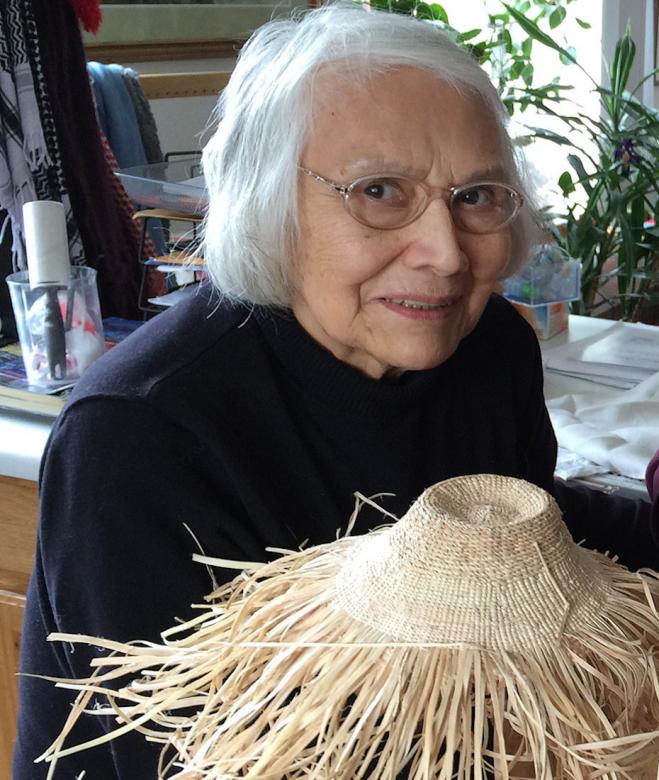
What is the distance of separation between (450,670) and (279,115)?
0.60 metres

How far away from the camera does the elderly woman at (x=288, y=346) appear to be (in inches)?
33.3

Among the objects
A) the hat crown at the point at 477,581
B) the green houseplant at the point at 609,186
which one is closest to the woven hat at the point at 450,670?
the hat crown at the point at 477,581

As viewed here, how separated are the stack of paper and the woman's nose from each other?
81 cm

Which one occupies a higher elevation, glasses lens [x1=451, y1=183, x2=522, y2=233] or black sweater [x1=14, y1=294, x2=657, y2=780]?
glasses lens [x1=451, y1=183, x2=522, y2=233]

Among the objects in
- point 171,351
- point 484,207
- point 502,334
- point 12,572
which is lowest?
point 12,572

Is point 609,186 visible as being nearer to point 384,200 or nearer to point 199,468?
point 384,200

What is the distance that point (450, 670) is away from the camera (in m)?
0.45

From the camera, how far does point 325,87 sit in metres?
0.91

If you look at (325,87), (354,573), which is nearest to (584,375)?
(325,87)

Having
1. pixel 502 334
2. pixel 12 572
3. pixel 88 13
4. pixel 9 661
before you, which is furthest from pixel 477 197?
pixel 88 13

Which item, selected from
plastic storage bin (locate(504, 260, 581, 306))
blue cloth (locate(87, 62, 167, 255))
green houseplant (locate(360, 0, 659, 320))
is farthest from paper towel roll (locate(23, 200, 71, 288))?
green houseplant (locate(360, 0, 659, 320))

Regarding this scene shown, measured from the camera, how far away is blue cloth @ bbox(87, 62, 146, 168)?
203 centimetres

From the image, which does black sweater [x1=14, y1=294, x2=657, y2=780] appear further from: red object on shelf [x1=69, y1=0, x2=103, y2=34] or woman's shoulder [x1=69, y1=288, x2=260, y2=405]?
red object on shelf [x1=69, y1=0, x2=103, y2=34]

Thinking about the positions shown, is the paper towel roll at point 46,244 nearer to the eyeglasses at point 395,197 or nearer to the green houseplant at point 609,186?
the eyeglasses at point 395,197
